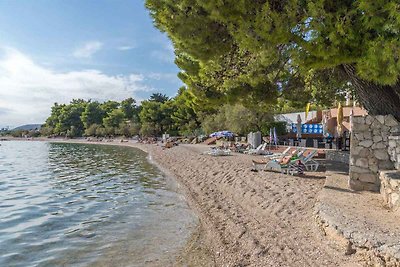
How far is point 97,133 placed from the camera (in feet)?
250

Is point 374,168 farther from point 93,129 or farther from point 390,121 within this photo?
point 93,129

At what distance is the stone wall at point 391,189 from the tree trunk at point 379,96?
1.97 meters

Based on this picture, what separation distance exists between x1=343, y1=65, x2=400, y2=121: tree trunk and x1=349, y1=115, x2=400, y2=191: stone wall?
1.42 feet

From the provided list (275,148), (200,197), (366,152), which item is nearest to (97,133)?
(275,148)

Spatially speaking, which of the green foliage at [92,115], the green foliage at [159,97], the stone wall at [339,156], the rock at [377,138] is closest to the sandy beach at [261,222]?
the rock at [377,138]

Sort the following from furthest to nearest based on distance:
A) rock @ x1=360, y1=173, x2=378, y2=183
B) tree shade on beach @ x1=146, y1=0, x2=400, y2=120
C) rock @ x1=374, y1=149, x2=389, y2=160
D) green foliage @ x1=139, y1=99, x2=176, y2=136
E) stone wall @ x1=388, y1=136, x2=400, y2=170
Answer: green foliage @ x1=139, y1=99, x2=176, y2=136, rock @ x1=360, y1=173, x2=378, y2=183, rock @ x1=374, y1=149, x2=389, y2=160, stone wall @ x1=388, y1=136, x2=400, y2=170, tree shade on beach @ x1=146, y1=0, x2=400, y2=120

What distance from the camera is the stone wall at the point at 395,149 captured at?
733 cm

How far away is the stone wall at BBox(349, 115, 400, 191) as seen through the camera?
25.7ft

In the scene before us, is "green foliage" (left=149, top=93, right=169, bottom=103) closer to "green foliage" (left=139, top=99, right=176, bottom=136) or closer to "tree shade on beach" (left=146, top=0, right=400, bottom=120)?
"green foliage" (left=139, top=99, right=176, bottom=136)

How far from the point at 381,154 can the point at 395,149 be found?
1.50 feet

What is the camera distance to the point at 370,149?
7992 mm

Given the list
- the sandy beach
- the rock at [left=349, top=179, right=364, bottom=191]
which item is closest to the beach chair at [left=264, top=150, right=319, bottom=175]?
the sandy beach

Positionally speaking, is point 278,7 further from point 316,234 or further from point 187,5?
point 316,234

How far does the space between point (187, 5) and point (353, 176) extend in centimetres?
578
